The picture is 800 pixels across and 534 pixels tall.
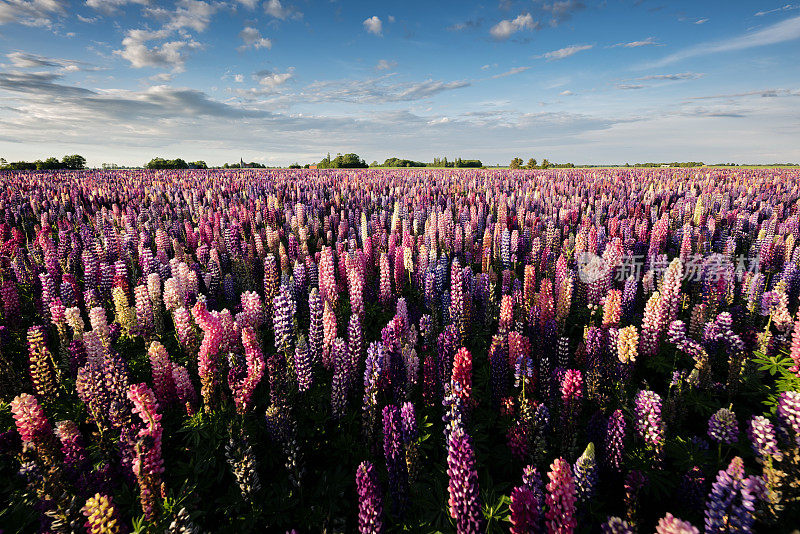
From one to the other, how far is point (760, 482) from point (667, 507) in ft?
4.16

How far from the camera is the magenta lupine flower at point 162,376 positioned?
4344mm

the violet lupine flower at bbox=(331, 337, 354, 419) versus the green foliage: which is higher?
the green foliage

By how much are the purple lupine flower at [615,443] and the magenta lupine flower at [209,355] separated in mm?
4574

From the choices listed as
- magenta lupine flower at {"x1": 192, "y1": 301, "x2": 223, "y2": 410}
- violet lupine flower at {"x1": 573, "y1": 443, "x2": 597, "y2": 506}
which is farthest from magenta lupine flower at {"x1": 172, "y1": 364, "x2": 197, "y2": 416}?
violet lupine flower at {"x1": 573, "y1": 443, "x2": 597, "y2": 506}

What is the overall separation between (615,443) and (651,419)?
45cm

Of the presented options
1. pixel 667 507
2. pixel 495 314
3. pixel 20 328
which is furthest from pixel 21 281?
pixel 667 507

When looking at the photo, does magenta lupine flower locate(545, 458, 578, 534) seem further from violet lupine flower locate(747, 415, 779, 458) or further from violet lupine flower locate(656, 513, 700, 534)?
violet lupine flower locate(747, 415, 779, 458)

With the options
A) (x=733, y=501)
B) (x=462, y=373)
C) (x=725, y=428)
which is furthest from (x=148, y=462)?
(x=725, y=428)

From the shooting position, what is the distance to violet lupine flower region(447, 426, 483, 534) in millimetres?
2705

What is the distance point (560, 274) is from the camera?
7.42m

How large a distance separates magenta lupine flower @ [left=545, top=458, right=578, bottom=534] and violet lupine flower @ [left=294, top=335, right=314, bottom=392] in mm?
3148

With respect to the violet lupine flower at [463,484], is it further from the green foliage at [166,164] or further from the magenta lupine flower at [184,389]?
the green foliage at [166,164]

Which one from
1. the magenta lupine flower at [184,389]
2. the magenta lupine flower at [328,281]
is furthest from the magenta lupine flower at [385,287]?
the magenta lupine flower at [184,389]

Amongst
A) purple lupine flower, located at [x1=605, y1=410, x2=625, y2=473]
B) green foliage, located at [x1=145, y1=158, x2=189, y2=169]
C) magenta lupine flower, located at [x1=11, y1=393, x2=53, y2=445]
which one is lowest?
purple lupine flower, located at [x1=605, y1=410, x2=625, y2=473]
